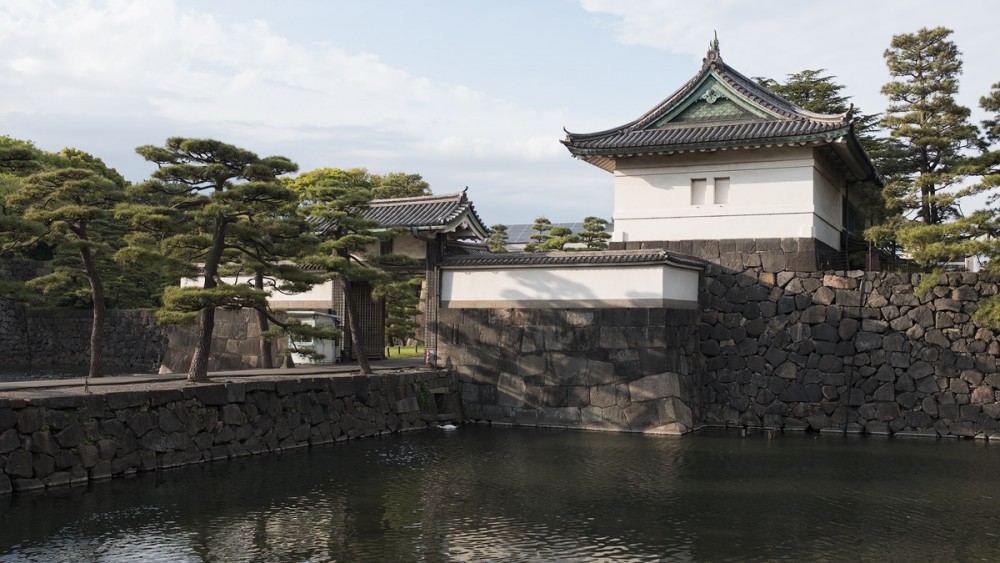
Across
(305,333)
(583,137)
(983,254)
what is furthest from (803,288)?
(305,333)

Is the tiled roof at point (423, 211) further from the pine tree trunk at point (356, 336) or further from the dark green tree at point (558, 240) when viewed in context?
the dark green tree at point (558, 240)

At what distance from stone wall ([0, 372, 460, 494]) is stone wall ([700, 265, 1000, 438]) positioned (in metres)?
6.53

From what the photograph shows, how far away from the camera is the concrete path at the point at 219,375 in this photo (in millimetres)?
12633

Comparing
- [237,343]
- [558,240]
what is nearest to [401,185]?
[558,240]

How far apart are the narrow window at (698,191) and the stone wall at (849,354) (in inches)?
66.4

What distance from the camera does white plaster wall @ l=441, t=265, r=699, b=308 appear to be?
1680cm

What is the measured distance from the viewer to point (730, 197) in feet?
60.6

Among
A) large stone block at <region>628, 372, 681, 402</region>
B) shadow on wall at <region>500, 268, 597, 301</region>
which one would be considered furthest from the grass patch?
large stone block at <region>628, 372, 681, 402</region>

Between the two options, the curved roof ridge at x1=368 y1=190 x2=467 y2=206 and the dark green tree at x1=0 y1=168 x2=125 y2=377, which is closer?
the dark green tree at x1=0 y1=168 x2=125 y2=377

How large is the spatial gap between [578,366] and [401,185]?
25119 millimetres

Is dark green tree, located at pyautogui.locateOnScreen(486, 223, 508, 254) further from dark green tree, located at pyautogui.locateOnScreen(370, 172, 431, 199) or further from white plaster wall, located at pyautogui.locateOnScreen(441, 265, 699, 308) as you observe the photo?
white plaster wall, located at pyautogui.locateOnScreen(441, 265, 699, 308)

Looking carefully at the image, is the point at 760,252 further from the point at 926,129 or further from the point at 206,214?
the point at 206,214

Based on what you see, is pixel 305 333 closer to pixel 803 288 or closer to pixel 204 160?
pixel 204 160

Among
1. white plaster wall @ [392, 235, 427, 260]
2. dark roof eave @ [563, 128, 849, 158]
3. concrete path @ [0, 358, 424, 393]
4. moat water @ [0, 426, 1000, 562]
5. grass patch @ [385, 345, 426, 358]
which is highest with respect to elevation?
dark roof eave @ [563, 128, 849, 158]
